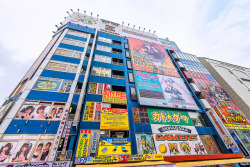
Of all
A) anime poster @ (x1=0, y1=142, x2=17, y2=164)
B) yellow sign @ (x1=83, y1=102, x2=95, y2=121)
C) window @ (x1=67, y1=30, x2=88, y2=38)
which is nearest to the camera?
anime poster @ (x1=0, y1=142, x2=17, y2=164)

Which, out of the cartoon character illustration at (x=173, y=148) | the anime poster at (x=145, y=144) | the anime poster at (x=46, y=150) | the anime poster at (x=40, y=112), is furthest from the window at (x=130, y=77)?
the anime poster at (x=46, y=150)

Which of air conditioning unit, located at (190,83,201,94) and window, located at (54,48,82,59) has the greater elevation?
window, located at (54,48,82,59)

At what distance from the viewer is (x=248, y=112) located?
21406 millimetres

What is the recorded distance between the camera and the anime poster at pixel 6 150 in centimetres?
814

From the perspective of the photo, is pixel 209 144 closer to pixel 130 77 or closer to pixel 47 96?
pixel 130 77

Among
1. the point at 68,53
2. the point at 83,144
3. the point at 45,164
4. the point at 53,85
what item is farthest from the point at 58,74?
the point at 45,164

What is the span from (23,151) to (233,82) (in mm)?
45866

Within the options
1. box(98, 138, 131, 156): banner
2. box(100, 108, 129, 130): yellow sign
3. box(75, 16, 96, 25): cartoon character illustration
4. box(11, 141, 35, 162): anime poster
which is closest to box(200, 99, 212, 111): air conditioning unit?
box(100, 108, 129, 130): yellow sign

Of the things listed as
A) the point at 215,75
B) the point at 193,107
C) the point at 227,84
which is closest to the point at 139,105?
the point at 193,107

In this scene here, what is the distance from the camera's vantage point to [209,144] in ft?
48.2

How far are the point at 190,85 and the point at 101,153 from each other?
76.5ft

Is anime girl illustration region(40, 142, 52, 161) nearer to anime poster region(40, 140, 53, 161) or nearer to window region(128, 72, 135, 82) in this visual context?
anime poster region(40, 140, 53, 161)

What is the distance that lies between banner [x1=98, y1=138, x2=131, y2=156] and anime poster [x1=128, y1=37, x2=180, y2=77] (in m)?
14.0

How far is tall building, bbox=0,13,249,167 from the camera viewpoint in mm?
9523
